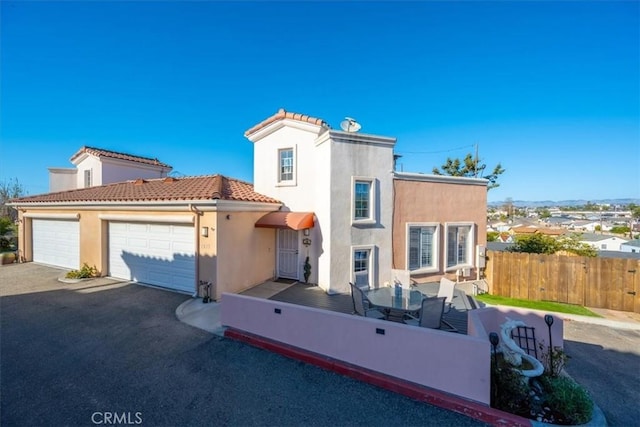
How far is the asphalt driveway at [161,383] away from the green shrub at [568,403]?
196 centimetres

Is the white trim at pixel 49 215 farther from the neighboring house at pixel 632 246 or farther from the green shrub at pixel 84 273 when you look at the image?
the neighboring house at pixel 632 246

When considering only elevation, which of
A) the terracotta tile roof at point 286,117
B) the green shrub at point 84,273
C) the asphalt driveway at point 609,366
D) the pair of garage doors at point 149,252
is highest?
the terracotta tile roof at point 286,117

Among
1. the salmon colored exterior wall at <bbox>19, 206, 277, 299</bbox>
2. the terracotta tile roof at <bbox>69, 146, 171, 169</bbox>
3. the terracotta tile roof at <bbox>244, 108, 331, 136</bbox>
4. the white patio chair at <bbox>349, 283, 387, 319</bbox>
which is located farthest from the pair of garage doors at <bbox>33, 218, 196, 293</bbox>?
the terracotta tile roof at <bbox>69, 146, 171, 169</bbox>

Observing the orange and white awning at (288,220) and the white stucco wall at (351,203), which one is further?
the white stucco wall at (351,203)

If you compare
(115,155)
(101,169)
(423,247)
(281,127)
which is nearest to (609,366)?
(423,247)

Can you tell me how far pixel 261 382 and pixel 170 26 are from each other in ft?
62.3

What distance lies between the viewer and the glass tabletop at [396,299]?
9477mm

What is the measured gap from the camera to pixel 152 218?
46.1 ft

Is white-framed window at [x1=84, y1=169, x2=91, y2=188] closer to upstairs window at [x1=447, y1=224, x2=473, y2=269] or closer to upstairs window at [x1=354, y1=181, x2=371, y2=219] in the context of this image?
upstairs window at [x1=354, y1=181, x2=371, y2=219]

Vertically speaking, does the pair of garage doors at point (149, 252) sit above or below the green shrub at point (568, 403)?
above

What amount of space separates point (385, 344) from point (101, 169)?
29730mm

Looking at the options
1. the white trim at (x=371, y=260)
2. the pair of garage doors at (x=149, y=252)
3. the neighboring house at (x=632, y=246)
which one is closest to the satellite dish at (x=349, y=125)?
the white trim at (x=371, y=260)

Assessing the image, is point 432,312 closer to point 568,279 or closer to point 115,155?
point 568,279

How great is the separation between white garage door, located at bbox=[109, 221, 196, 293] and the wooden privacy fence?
1935cm
